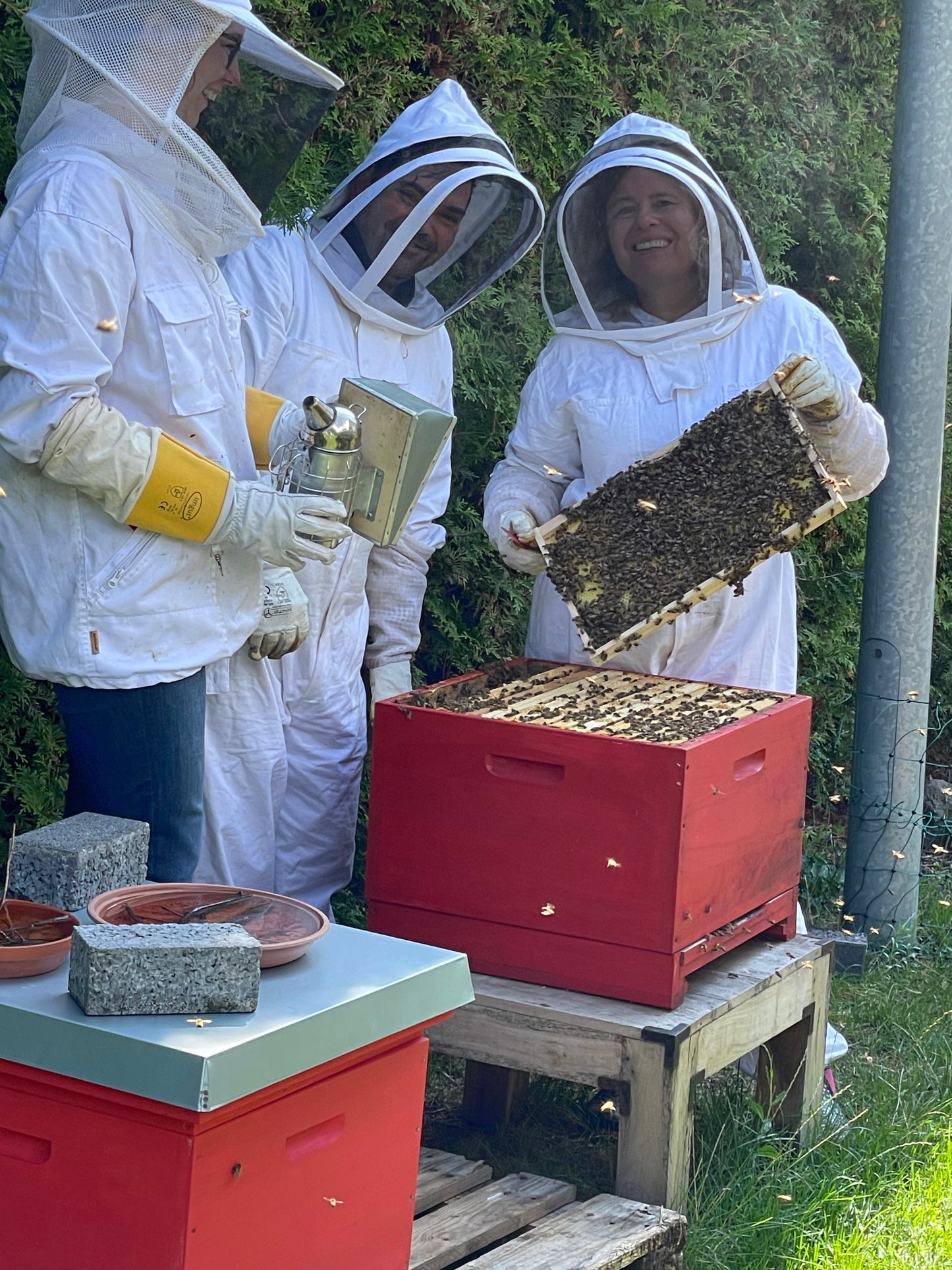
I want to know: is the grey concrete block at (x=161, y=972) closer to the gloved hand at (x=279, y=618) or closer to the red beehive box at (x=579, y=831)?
the red beehive box at (x=579, y=831)

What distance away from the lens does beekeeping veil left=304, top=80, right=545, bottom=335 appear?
3.26 m

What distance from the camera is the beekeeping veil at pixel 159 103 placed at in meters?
2.43

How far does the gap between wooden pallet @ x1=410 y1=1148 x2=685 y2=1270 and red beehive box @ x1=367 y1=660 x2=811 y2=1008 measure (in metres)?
0.37

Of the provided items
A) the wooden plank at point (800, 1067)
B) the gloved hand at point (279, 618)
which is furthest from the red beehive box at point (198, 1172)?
the wooden plank at point (800, 1067)

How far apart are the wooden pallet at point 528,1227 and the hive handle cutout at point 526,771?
2.44 feet

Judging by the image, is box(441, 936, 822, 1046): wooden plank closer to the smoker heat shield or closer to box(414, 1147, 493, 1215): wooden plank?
box(414, 1147, 493, 1215): wooden plank

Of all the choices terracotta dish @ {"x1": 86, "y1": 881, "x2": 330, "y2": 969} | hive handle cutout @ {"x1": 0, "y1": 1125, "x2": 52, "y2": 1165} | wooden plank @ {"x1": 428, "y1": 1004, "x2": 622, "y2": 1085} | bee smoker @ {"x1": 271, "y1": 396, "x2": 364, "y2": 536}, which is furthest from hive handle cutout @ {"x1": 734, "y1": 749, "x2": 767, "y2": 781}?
hive handle cutout @ {"x1": 0, "y1": 1125, "x2": 52, "y2": 1165}

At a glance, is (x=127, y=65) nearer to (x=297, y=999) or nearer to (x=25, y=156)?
(x=25, y=156)

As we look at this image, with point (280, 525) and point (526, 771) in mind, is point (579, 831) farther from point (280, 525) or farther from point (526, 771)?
point (280, 525)

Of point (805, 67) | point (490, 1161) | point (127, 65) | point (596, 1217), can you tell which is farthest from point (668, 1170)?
point (805, 67)

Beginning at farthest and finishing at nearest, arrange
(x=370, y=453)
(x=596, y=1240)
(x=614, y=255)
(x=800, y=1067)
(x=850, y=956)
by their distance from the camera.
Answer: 1. (x=850, y=956)
2. (x=614, y=255)
3. (x=800, y=1067)
4. (x=370, y=453)
5. (x=596, y=1240)

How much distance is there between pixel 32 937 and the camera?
1901 millimetres

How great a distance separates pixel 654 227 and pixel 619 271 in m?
0.16

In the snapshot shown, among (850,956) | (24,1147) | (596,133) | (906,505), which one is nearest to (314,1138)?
(24,1147)
